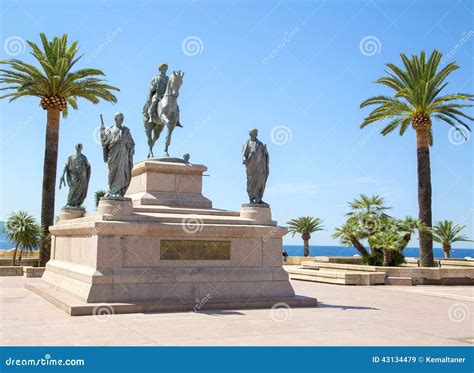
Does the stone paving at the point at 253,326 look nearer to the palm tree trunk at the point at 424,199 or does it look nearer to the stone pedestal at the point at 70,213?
the stone pedestal at the point at 70,213

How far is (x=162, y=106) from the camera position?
15500 millimetres

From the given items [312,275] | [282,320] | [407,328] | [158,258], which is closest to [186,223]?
[158,258]

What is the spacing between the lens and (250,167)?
1398 centimetres

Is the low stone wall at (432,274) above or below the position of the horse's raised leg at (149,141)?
below

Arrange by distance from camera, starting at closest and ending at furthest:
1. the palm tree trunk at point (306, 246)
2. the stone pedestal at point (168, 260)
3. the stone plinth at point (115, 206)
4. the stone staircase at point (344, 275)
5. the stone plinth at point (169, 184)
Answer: the stone pedestal at point (168, 260), the stone plinth at point (115, 206), the stone plinth at point (169, 184), the stone staircase at point (344, 275), the palm tree trunk at point (306, 246)

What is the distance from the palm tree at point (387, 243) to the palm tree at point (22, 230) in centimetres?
1673

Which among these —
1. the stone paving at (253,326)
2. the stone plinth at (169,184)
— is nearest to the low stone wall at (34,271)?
the stone plinth at (169,184)

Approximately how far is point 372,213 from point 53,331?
20.2 m

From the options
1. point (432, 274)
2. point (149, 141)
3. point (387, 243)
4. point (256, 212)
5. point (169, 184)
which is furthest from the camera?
point (387, 243)

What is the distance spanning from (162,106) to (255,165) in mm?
3593

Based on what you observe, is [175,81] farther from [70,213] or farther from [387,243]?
[387,243]

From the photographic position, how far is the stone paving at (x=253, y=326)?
8250 mm

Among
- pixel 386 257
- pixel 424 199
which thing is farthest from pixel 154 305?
pixel 424 199

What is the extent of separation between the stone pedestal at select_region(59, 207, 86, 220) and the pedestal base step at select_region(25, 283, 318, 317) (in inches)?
131
